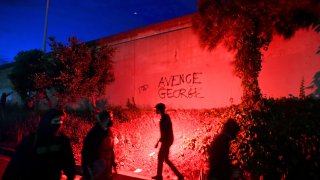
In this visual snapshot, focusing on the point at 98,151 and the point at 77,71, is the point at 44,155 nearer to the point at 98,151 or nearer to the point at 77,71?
the point at 98,151

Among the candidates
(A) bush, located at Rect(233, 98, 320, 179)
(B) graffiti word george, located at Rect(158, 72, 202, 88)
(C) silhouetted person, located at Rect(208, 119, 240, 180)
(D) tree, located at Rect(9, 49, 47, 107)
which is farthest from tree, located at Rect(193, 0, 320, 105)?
(D) tree, located at Rect(9, 49, 47, 107)

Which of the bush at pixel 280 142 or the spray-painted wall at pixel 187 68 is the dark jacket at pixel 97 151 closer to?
the bush at pixel 280 142

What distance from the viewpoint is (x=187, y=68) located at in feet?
40.3

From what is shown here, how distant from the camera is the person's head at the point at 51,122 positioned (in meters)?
3.85

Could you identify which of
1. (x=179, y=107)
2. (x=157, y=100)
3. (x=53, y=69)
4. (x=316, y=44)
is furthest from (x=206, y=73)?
(x=53, y=69)

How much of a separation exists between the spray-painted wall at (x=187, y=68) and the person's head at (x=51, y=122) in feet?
25.4

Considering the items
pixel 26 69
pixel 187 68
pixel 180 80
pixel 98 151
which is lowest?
pixel 98 151

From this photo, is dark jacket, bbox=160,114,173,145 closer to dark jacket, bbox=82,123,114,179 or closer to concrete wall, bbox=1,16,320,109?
dark jacket, bbox=82,123,114,179

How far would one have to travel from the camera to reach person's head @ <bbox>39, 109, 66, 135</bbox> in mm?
3854

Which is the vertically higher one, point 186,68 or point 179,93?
point 186,68

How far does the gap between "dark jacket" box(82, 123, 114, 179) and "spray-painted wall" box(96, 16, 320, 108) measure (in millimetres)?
6887

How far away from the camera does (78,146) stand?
10539 mm

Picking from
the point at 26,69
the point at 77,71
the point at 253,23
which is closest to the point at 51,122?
the point at 253,23

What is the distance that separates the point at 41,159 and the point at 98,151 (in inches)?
36.9
